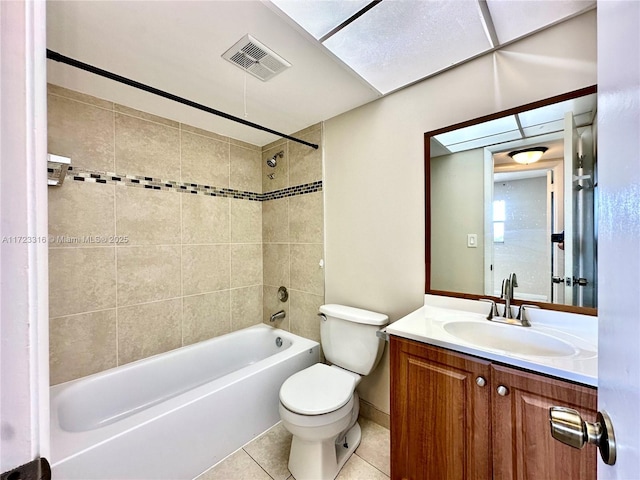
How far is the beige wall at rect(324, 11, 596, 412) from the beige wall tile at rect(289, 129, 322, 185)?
10cm

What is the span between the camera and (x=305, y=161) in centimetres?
222

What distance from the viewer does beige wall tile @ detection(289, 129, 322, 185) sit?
2129 millimetres

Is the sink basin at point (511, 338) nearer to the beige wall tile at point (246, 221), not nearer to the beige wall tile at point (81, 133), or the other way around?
the beige wall tile at point (246, 221)

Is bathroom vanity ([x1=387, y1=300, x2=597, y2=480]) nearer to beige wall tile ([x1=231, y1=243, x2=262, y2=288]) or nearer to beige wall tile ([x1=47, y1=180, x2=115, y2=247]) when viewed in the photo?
beige wall tile ([x1=231, y1=243, x2=262, y2=288])

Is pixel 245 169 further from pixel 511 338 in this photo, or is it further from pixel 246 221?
pixel 511 338

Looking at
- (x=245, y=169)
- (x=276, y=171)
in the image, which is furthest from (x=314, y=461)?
(x=245, y=169)

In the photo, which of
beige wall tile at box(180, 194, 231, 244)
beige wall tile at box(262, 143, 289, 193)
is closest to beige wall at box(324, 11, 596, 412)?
beige wall tile at box(262, 143, 289, 193)

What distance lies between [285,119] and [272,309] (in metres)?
1.71

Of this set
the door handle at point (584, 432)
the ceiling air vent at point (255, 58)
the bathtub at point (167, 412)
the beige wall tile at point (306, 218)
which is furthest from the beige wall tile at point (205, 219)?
the door handle at point (584, 432)

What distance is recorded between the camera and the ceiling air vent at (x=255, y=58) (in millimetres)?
1263

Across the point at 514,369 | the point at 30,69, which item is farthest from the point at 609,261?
the point at 30,69

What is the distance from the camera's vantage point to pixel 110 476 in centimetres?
119

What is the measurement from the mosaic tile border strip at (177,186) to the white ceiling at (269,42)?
19.8 inches

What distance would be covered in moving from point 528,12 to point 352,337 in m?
1.83
